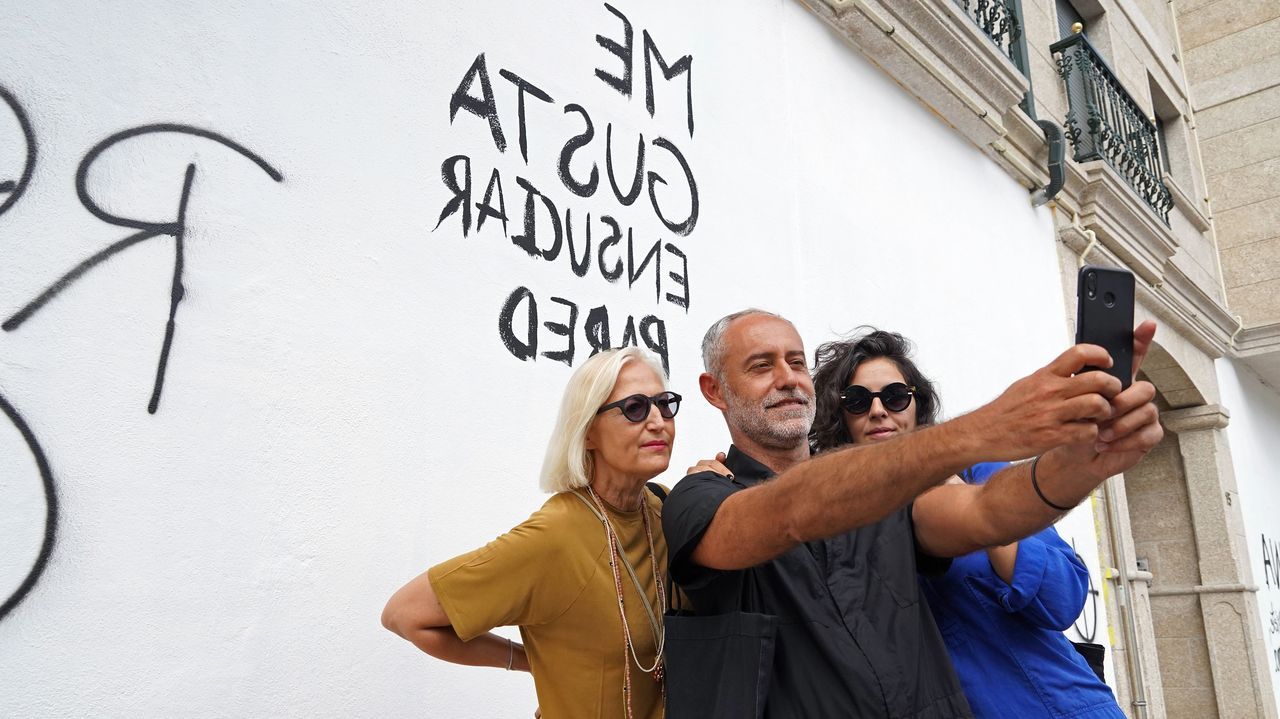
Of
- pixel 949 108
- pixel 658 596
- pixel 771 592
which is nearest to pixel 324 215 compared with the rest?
pixel 658 596

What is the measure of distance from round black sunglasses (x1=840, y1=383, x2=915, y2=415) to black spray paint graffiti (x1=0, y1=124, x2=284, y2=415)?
1651 millimetres

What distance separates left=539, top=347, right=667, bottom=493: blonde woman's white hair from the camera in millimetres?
1761

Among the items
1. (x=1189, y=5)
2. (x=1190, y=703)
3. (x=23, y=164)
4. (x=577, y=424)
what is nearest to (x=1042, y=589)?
(x=577, y=424)

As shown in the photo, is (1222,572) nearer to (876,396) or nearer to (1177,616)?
(1177,616)

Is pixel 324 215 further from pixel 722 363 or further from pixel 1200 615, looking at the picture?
pixel 1200 615

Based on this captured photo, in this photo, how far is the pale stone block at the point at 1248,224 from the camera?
10.2 metres

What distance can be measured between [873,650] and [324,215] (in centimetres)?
168

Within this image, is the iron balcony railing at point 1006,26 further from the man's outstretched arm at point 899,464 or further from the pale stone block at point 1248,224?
the pale stone block at point 1248,224

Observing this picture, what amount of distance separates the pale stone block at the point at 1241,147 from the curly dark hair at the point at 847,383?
10.8m

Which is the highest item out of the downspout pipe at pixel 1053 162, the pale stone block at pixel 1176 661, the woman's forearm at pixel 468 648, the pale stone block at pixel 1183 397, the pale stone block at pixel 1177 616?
the downspout pipe at pixel 1053 162

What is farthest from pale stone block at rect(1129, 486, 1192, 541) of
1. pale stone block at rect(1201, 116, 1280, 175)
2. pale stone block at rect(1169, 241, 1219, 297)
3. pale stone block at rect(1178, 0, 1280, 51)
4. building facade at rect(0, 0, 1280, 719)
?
A: building facade at rect(0, 0, 1280, 719)

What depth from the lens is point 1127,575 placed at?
5.94 metres

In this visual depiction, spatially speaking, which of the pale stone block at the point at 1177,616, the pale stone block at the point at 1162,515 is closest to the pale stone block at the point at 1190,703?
the pale stone block at the point at 1177,616

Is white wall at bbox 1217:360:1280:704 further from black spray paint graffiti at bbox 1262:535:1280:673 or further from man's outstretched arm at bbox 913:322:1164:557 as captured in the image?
man's outstretched arm at bbox 913:322:1164:557
